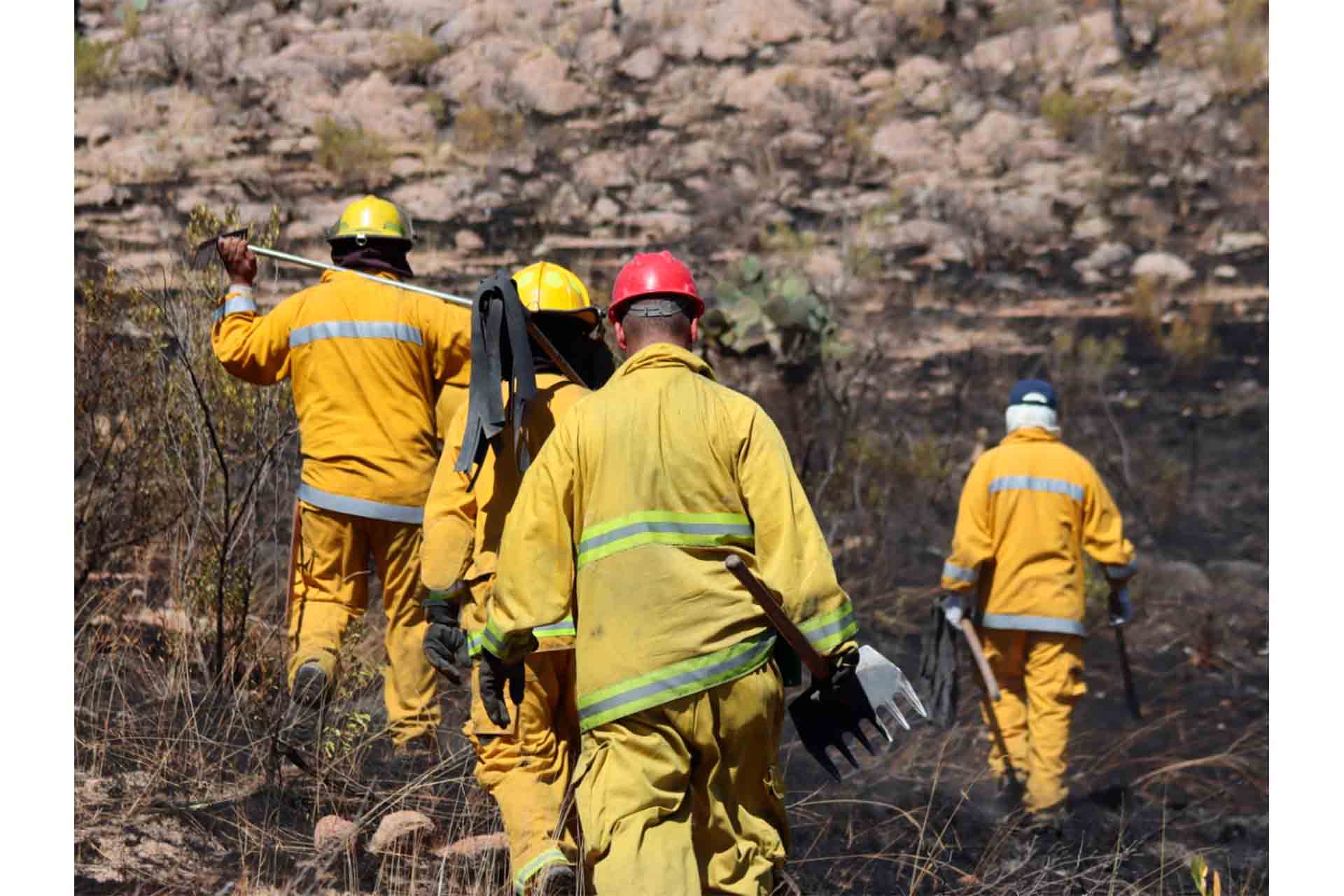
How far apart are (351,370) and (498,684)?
2.14m

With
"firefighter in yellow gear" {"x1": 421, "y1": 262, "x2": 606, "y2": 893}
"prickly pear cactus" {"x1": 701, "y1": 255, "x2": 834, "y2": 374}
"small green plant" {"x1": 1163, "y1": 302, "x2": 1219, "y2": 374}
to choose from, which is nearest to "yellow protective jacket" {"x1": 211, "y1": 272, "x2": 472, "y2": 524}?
"firefighter in yellow gear" {"x1": 421, "y1": 262, "x2": 606, "y2": 893}

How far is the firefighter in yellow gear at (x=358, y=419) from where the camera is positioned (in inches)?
235

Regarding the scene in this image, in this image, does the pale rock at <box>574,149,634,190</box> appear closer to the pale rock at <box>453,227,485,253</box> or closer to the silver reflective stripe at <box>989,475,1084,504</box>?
the pale rock at <box>453,227,485,253</box>

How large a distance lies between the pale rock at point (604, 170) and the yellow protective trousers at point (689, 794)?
7.65 meters

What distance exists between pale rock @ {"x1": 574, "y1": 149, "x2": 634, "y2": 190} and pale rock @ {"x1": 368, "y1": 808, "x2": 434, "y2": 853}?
6.64m

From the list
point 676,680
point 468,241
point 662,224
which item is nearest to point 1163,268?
point 662,224

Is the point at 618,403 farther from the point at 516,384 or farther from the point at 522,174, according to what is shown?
the point at 522,174

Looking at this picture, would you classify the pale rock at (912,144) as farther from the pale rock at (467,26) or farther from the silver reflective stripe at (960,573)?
the silver reflective stripe at (960,573)

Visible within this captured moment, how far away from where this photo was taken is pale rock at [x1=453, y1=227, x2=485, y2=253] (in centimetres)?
1088

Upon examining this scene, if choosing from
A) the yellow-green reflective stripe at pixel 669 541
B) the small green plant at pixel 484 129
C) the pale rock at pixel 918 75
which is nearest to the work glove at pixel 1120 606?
the yellow-green reflective stripe at pixel 669 541

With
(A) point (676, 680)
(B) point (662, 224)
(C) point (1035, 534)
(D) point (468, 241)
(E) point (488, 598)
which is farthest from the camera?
(B) point (662, 224)

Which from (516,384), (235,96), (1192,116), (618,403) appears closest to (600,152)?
(235,96)

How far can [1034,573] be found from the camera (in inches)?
279

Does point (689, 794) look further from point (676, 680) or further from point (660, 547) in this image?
point (660, 547)
